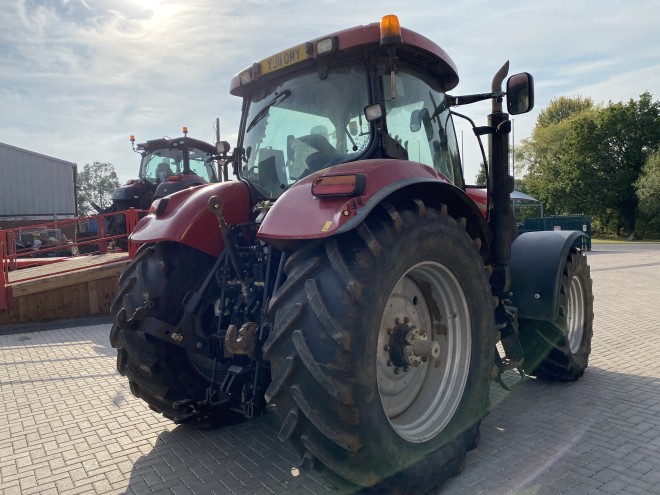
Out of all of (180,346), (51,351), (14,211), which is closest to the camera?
(180,346)

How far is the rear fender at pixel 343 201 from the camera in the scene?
2.17 m

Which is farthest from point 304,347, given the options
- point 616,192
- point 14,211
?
point 616,192

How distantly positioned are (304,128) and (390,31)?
2.74 ft

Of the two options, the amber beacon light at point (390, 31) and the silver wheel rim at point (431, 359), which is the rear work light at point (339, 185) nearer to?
the silver wheel rim at point (431, 359)

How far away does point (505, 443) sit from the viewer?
3.11 meters

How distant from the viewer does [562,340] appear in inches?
159

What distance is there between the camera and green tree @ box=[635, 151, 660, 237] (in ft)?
113

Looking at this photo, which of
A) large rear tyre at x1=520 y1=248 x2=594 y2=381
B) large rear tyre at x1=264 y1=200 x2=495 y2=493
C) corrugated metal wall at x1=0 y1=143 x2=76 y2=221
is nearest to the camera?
large rear tyre at x1=264 y1=200 x2=495 y2=493

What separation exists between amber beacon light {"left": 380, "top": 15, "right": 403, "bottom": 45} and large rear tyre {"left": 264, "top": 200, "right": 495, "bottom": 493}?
86 cm

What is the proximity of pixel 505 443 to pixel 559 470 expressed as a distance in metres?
0.41

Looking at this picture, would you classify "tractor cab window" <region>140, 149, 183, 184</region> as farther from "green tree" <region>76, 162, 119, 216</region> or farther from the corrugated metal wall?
"green tree" <region>76, 162, 119, 216</region>

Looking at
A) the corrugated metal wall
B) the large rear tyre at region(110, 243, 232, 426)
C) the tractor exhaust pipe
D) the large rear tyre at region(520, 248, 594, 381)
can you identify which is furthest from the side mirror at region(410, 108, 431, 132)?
the corrugated metal wall

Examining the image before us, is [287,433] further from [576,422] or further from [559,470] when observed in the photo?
[576,422]

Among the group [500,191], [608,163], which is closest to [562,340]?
[500,191]
